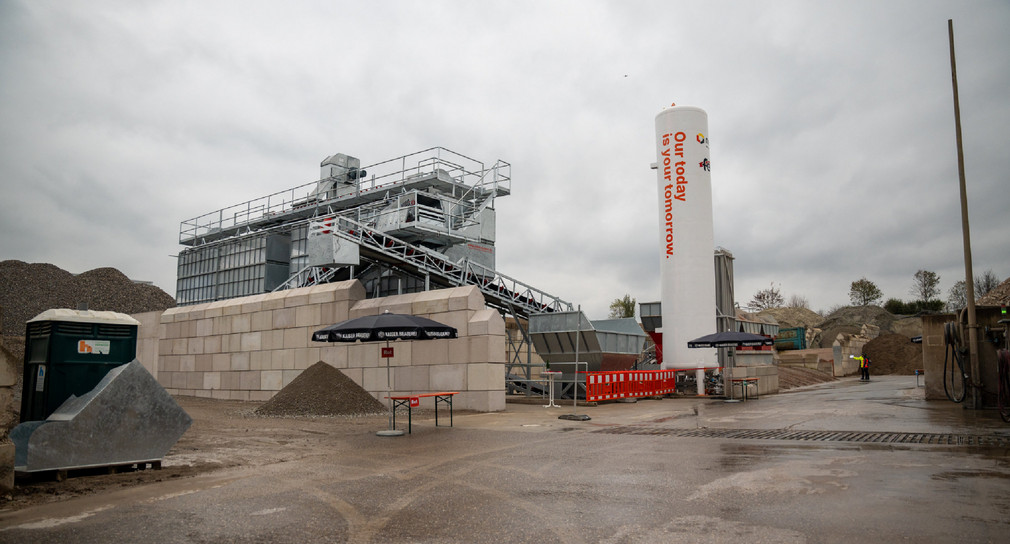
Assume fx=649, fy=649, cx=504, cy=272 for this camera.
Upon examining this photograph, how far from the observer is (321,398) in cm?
1764

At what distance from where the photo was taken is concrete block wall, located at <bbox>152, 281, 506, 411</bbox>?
19.4 meters

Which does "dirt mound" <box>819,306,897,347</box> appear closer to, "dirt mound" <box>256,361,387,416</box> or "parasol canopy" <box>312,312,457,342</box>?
"dirt mound" <box>256,361,387,416</box>

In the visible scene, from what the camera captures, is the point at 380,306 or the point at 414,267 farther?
the point at 414,267

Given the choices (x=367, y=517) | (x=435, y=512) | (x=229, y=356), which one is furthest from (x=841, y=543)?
(x=229, y=356)

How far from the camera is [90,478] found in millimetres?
7918

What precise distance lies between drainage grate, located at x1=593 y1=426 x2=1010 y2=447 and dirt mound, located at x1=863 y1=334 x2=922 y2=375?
50422 mm

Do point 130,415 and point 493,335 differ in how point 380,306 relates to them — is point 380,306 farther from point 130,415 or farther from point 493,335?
point 130,415

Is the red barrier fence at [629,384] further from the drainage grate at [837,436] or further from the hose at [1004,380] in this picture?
the hose at [1004,380]

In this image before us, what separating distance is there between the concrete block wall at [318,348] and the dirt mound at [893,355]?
4930 centimetres

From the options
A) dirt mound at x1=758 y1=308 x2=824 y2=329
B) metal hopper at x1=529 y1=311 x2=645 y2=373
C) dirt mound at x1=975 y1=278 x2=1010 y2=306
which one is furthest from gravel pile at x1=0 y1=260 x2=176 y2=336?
dirt mound at x1=758 y1=308 x2=824 y2=329

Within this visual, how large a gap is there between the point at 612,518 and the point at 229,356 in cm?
2384

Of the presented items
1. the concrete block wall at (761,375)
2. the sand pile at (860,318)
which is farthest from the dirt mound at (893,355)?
the concrete block wall at (761,375)

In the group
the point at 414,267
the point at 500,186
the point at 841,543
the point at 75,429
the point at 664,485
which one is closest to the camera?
the point at 841,543

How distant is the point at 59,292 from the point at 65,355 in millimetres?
40458
